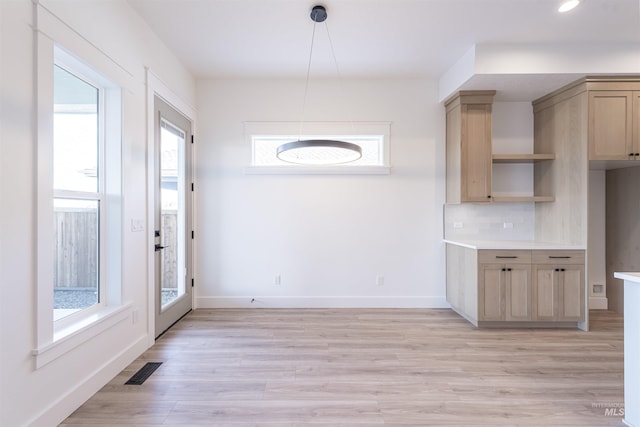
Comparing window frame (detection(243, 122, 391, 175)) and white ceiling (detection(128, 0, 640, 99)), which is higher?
white ceiling (detection(128, 0, 640, 99))

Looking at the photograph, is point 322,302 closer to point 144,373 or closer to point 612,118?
point 144,373

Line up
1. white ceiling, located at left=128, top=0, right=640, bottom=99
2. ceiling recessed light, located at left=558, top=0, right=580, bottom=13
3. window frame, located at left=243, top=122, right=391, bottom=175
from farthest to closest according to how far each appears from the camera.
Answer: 1. window frame, located at left=243, top=122, right=391, bottom=175
2. white ceiling, located at left=128, top=0, right=640, bottom=99
3. ceiling recessed light, located at left=558, top=0, right=580, bottom=13

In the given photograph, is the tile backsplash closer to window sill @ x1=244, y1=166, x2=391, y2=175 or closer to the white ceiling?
window sill @ x1=244, y1=166, x2=391, y2=175

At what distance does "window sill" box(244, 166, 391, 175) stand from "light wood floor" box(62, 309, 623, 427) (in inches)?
72.4

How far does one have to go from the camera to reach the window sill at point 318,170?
158 inches

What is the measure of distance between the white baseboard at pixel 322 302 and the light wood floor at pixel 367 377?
1.70 feet

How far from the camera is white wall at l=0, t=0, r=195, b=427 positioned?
155cm

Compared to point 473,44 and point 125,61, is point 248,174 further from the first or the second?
point 473,44

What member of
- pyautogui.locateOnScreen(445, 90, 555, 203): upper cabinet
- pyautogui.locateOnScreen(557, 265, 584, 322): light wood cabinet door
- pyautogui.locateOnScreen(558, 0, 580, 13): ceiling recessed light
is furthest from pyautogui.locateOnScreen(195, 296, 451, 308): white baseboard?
pyautogui.locateOnScreen(558, 0, 580, 13): ceiling recessed light

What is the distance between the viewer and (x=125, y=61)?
2.54 m

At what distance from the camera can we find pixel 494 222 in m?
4.01

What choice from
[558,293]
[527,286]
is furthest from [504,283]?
[558,293]

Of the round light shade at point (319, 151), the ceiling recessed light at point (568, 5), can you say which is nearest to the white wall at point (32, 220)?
the round light shade at point (319, 151)

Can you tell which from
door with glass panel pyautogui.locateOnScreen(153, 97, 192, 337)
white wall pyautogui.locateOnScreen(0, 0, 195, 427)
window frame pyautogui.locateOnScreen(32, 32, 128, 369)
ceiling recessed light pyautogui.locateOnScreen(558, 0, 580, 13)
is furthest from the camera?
door with glass panel pyautogui.locateOnScreen(153, 97, 192, 337)
